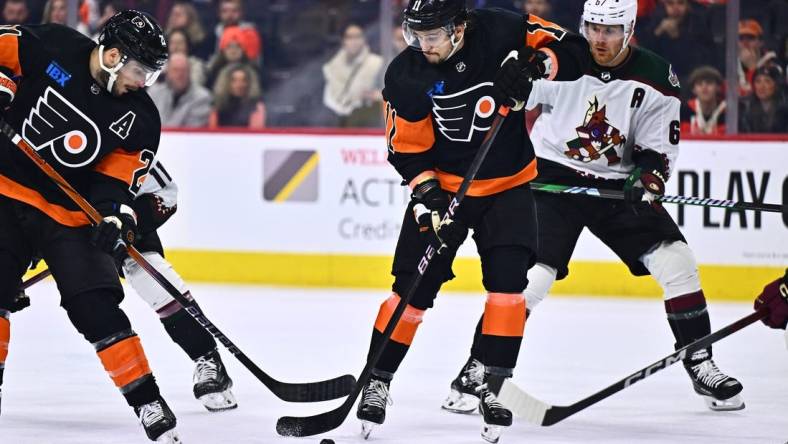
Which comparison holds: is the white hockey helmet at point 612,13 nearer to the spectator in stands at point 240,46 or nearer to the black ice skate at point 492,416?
the black ice skate at point 492,416

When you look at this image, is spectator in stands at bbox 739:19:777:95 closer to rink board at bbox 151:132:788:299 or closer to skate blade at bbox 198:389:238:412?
rink board at bbox 151:132:788:299

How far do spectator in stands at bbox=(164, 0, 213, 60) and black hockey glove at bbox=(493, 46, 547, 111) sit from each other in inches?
153

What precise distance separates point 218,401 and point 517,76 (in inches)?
50.1

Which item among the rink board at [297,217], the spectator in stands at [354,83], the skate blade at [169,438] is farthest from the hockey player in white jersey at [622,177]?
the spectator in stands at [354,83]

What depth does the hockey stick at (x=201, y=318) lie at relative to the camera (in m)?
3.34

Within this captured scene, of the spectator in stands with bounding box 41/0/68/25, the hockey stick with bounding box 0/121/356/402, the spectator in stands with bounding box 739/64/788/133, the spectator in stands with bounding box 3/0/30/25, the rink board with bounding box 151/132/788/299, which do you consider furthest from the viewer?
the spectator in stands with bounding box 3/0/30/25

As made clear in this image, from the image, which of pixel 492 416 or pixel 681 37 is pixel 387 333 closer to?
pixel 492 416

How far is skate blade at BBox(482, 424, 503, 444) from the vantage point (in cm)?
348

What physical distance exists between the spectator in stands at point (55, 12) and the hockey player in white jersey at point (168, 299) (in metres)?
3.40

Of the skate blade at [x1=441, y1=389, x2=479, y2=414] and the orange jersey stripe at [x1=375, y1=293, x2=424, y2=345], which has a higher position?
the orange jersey stripe at [x1=375, y1=293, x2=424, y2=345]

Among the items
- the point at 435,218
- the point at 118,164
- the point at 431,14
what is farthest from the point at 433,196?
the point at 118,164

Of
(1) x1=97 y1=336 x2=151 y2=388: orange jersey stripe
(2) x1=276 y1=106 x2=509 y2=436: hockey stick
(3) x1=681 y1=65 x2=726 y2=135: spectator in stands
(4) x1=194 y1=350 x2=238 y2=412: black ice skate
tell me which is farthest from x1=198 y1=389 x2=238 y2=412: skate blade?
(3) x1=681 y1=65 x2=726 y2=135: spectator in stands

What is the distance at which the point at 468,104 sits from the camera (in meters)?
3.53

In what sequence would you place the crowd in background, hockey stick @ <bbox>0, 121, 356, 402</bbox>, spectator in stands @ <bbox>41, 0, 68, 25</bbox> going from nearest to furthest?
hockey stick @ <bbox>0, 121, 356, 402</bbox>, the crowd in background, spectator in stands @ <bbox>41, 0, 68, 25</bbox>
